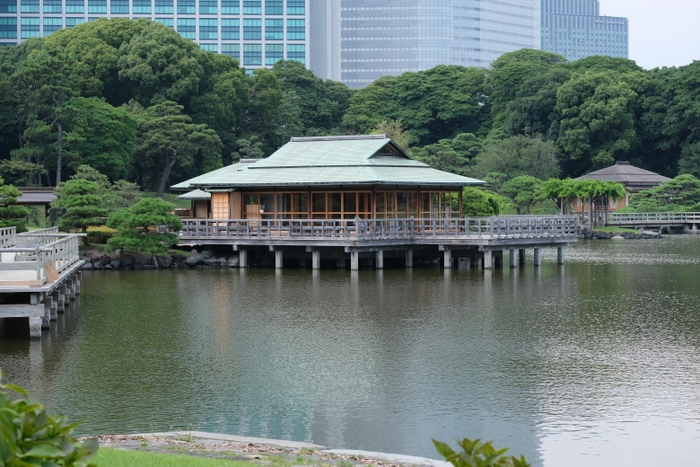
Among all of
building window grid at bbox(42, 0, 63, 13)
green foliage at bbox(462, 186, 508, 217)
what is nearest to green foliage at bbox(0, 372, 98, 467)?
green foliage at bbox(462, 186, 508, 217)

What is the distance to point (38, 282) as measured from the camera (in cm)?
1788

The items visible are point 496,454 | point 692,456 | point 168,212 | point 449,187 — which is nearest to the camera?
point 496,454

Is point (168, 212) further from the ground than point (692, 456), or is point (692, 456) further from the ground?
point (168, 212)

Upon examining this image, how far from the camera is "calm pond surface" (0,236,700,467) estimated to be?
11852 mm

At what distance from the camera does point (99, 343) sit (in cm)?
1831

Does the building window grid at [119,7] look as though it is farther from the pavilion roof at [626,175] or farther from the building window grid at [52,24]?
the pavilion roof at [626,175]

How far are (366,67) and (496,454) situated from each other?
150 m

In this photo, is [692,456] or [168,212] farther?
[168,212]

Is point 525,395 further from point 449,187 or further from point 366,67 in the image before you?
point 366,67

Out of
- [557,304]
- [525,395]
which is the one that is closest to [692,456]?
[525,395]

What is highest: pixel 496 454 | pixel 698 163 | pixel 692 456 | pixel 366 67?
pixel 366 67

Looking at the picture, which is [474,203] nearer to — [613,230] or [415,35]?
[613,230]

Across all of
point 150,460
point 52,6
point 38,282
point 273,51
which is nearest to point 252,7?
point 273,51

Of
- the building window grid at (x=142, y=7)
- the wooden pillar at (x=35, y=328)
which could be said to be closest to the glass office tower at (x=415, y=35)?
the building window grid at (x=142, y=7)
